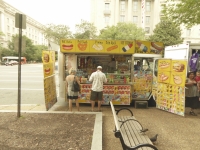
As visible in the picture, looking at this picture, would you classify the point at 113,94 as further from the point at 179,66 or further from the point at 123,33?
the point at 123,33

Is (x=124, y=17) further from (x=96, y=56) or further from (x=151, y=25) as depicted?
(x=96, y=56)

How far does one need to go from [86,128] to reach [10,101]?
16.5ft

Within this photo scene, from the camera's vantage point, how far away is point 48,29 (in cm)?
3616

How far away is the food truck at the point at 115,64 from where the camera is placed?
A: 6.84 m

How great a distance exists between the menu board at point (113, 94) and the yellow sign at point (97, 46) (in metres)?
1.47

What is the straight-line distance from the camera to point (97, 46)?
6832 mm

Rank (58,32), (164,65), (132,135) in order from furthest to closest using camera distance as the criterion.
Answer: (58,32) < (164,65) < (132,135)

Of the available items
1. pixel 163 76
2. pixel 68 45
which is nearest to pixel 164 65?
pixel 163 76

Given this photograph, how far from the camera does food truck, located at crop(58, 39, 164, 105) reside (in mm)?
6840

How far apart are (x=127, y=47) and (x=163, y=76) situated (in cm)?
183

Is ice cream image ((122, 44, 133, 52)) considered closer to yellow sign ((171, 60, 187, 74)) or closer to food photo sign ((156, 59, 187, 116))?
food photo sign ((156, 59, 187, 116))

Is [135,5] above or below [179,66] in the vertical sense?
above

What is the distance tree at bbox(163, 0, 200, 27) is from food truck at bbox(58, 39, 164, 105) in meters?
3.01

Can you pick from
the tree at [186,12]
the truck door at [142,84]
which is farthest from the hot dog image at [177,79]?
the tree at [186,12]
